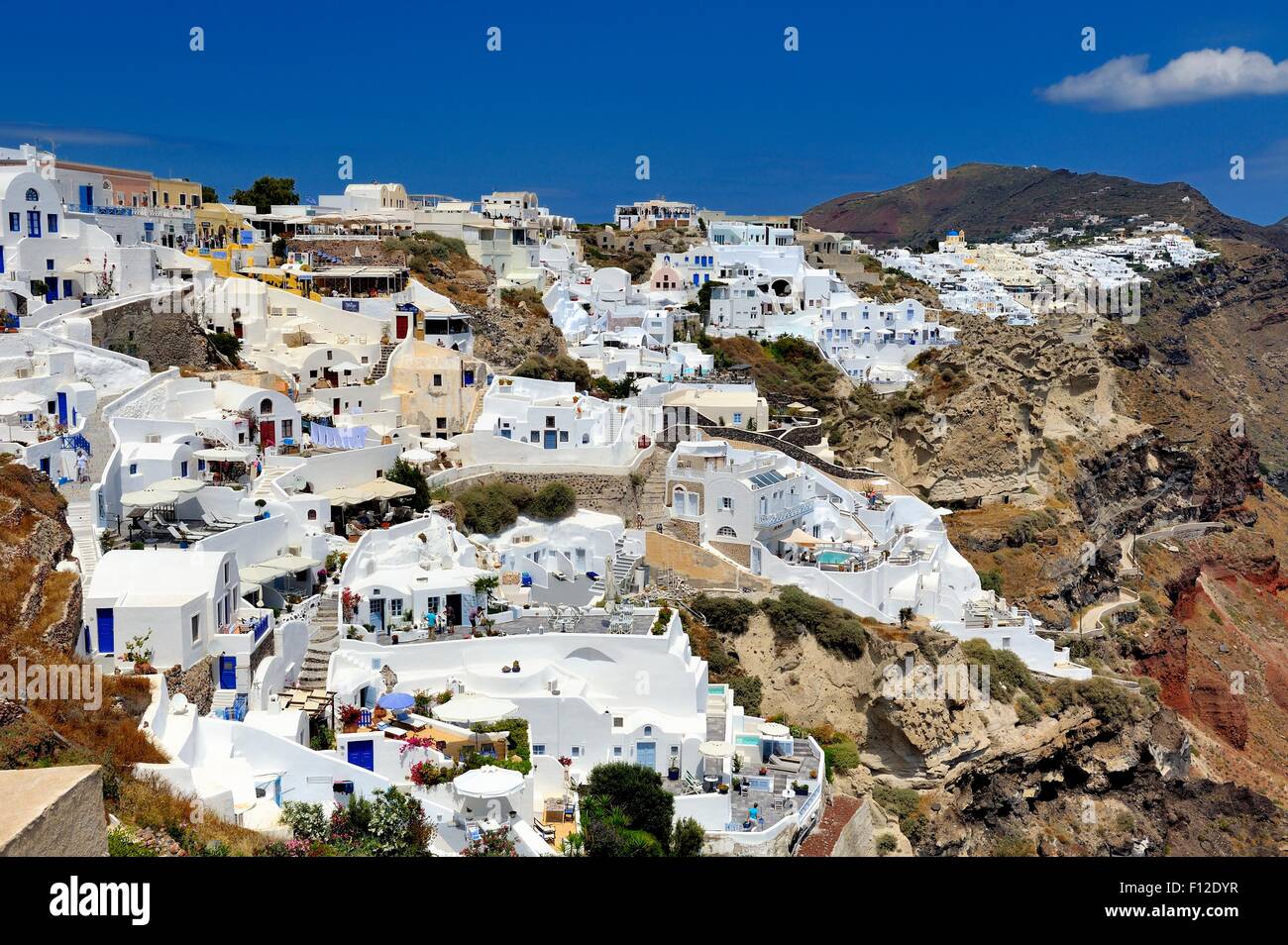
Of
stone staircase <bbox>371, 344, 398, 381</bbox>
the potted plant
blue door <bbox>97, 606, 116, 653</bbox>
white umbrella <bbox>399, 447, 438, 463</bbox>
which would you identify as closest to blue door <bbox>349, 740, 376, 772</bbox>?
the potted plant

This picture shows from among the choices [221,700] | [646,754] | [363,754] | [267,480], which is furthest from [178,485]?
[646,754]

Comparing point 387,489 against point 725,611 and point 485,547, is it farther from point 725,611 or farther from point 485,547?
point 725,611

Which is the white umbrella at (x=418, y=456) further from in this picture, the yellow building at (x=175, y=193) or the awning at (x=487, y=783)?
the yellow building at (x=175, y=193)

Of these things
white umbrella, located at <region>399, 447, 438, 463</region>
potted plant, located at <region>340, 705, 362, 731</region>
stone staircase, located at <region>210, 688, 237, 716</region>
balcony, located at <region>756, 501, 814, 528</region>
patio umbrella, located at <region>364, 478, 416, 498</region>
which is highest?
white umbrella, located at <region>399, 447, 438, 463</region>

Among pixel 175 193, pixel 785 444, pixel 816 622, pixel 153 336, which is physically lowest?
pixel 816 622

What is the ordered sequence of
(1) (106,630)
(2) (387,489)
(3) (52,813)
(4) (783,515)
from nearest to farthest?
(3) (52,813) < (1) (106,630) < (2) (387,489) < (4) (783,515)

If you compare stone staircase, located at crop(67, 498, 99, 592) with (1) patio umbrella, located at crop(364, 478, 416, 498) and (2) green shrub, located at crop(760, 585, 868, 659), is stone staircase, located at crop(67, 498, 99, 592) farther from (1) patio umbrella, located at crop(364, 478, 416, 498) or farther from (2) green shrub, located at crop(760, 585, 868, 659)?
(2) green shrub, located at crop(760, 585, 868, 659)
